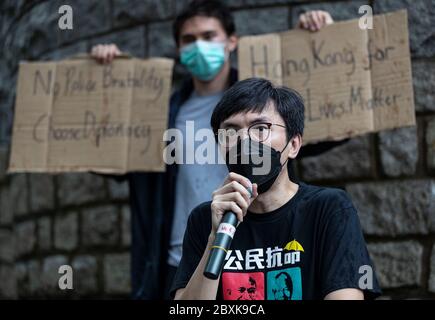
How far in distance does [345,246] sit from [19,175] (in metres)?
3.97

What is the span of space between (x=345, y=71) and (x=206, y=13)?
2.49 feet

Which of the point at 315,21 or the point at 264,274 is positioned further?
the point at 315,21

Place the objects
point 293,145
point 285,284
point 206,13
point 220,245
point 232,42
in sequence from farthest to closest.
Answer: point 232,42 → point 206,13 → point 293,145 → point 285,284 → point 220,245

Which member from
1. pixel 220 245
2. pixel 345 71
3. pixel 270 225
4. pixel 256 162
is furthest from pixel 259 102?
pixel 345 71

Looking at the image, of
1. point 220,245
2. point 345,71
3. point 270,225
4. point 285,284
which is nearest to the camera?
point 220,245

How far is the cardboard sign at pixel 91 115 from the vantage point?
4062mm

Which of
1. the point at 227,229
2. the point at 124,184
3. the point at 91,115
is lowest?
the point at 227,229

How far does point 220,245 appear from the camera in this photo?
6.86ft

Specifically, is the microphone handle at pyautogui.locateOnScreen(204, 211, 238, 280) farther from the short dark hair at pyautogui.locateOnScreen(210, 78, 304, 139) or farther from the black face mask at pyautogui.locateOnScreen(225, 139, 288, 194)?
the short dark hair at pyautogui.locateOnScreen(210, 78, 304, 139)

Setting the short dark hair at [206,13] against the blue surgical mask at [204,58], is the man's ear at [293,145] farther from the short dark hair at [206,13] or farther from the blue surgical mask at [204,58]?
the short dark hair at [206,13]

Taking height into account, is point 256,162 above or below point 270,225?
above

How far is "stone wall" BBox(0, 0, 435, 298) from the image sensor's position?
4434mm

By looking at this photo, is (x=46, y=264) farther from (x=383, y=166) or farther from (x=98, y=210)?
(x=383, y=166)

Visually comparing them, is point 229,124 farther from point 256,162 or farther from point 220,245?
point 220,245
